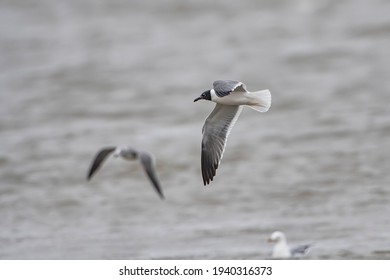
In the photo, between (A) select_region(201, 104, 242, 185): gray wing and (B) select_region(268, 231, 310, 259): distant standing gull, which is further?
Result: (B) select_region(268, 231, 310, 259): distant standing gull

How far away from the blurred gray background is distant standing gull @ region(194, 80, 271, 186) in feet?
3.98

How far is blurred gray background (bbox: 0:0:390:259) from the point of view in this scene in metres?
8.54

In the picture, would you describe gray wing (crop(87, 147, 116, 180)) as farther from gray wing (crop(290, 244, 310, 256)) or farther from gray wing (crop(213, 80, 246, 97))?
gray wing (crop(213, 80, 246, 97))

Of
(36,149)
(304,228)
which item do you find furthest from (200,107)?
(304,228)

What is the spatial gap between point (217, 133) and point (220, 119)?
0.36ft

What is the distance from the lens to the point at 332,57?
1457cm

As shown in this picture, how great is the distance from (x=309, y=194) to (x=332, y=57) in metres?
5.50

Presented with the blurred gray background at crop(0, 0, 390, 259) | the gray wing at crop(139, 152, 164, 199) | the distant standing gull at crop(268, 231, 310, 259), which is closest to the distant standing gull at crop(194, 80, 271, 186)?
the gray wing at crop(139, 152, 164, 199)

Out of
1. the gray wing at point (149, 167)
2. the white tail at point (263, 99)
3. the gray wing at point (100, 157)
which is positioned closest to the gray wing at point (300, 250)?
the gray wing at point (149, 167)

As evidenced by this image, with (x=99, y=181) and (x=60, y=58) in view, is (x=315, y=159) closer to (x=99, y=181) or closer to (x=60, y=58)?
(x=99, y=181)

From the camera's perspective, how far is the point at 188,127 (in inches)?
493

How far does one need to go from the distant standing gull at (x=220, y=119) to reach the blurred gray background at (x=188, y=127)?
3.98 ft

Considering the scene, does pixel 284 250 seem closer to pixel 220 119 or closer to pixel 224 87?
pixel 220 119

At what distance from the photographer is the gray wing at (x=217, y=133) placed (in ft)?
21.1
